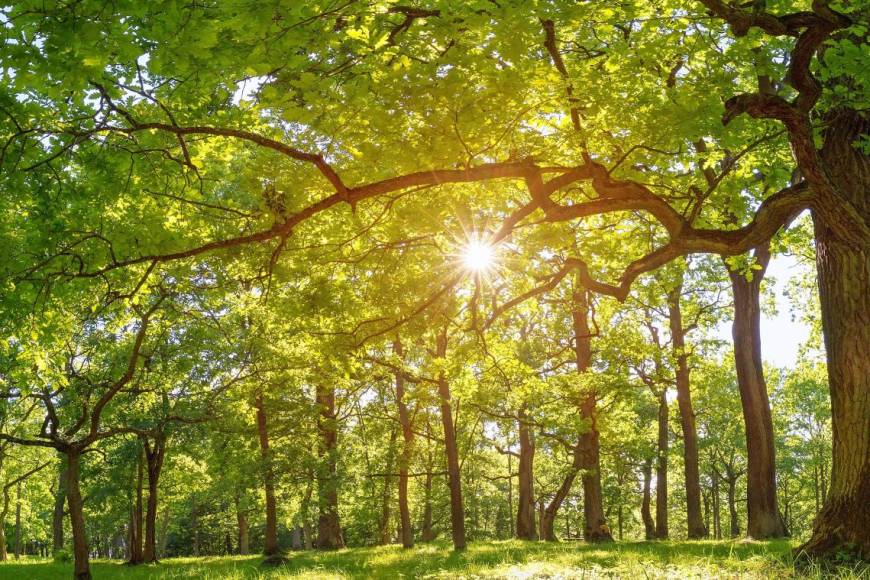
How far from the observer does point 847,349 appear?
7531 millimetres

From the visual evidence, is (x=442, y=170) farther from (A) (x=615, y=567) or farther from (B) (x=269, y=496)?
(B) (x=269, y=496)

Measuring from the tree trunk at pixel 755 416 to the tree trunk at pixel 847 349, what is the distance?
5.25 metres

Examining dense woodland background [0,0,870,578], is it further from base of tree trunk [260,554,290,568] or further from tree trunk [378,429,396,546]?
tree trunk [378,429,396,546]

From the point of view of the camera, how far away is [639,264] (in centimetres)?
861

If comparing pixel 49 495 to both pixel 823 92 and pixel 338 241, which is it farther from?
pixel 823 92

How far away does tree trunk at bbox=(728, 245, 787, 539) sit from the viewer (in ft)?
45.1

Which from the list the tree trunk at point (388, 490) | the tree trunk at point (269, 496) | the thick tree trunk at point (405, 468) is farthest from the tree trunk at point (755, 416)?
the tree trunk at point (269, 496)

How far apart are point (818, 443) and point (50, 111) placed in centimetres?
4918

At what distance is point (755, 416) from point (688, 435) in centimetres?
817

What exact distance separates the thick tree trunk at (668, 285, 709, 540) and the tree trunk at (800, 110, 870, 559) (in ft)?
40.1

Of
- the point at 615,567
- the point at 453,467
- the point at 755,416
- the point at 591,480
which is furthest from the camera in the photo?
the point at 591,480

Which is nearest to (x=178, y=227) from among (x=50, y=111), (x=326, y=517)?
(x=50, y=111)

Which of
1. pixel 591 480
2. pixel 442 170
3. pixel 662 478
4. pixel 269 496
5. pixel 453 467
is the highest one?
pixel 442 170

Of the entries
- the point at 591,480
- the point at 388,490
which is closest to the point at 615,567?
the point at 591,480
